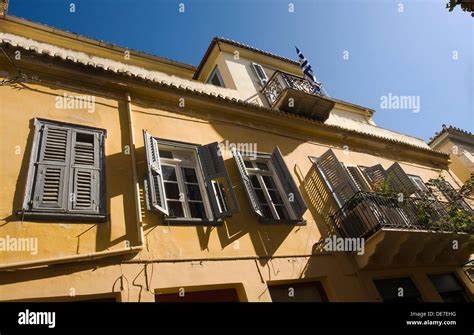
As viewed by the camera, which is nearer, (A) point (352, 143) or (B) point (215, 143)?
(B) point (215, 143)

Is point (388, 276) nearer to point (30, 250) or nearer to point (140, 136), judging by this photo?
point (140, 136)

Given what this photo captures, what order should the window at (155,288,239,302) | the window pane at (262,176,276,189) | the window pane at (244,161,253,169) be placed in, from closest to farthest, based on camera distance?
the window at (155,288,239,302) → the window pane at (262,176,276,189) → the window pane at (244,161,253,169)

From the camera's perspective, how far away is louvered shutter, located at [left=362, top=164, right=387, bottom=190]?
9439 millimetres

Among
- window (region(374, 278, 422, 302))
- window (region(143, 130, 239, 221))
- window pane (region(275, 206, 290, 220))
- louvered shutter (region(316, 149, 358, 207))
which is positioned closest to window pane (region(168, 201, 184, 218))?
window (region(143, 130, 239, 221))

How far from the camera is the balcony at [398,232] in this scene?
7.09 meters

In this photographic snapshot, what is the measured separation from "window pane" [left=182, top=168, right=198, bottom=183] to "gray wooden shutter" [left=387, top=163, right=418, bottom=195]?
5.75 m

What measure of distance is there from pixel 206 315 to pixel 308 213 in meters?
4.08

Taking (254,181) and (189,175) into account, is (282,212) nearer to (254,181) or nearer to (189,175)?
(254,181)

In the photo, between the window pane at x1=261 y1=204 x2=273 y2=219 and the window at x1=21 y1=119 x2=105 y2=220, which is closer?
the window at x1=21 y1=119 x2=105 y2=220

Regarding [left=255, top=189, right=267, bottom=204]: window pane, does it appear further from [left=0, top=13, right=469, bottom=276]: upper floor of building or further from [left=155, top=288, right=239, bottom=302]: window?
[left=155, top=288, right=239, bottom=302]: window

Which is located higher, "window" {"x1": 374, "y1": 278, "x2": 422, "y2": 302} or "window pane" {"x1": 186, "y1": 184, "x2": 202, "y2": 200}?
"window pane" {"x1": 186, "y1": 184, "x2": 202, "y2": 200}

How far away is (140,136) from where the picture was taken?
6828 millimetres

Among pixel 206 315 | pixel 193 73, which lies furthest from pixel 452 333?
pixel 193 73

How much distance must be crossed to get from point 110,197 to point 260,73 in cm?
867
